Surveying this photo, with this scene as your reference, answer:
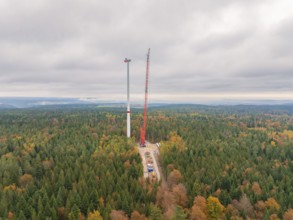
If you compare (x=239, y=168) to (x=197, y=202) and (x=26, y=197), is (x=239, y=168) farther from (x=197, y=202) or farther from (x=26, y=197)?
(x=26, y=197)

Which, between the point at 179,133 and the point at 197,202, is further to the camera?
the point at 179,133

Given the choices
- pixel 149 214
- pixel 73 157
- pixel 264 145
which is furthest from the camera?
pixel 264 145

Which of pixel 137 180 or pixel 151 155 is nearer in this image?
pixel 137 180

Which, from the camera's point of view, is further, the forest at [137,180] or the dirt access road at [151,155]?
the dirt access road at [151,155]

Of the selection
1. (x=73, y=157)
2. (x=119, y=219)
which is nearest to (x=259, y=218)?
(x=119, y=219)

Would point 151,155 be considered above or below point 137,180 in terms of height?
above

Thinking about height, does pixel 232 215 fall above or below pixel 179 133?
below

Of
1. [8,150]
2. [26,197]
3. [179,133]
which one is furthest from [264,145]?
Result: [8,150]

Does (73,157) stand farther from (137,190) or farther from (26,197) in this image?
(137,190)

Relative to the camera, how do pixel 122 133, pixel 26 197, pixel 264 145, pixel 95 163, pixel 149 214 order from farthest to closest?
pixel 122 133
pixel 264 145
pixel 95 163
pixel 26 197
pixel 149 214

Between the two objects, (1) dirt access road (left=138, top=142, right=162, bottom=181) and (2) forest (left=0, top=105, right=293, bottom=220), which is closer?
(2) forest (left=0, top=105, right=293, bottom=220)
